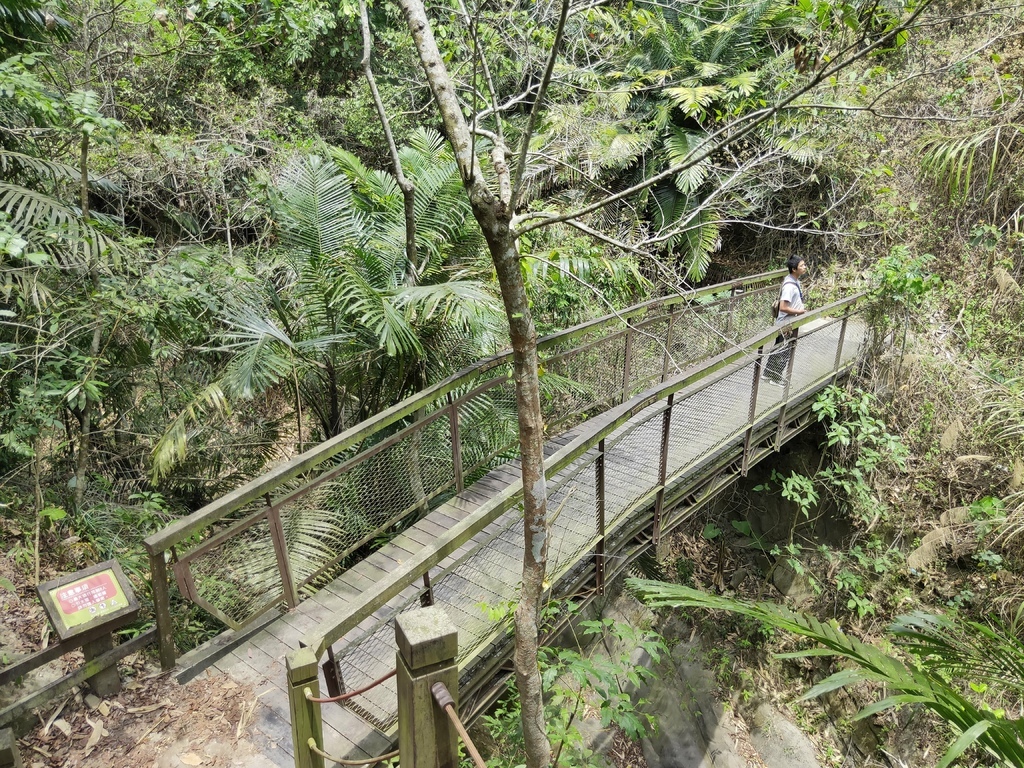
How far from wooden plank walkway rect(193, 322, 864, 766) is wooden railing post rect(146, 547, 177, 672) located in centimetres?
26

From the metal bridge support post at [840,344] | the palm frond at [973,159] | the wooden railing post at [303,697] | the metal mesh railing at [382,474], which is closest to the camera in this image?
the wooden railing post at [303,697]

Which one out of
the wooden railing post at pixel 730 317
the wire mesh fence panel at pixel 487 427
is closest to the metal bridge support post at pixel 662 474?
the wire mesh fence panel at pixel 487 427

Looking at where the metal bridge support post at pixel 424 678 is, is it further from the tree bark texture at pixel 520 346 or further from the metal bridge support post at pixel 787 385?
the metal bridge support post at pixel 787 385

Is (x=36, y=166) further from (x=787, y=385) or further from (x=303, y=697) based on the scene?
(x=787, y=385)

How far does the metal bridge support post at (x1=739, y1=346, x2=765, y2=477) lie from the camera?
5.46 metres

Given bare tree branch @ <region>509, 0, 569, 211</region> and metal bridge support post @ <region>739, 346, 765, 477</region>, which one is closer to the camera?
bare tree branch @ <region>509, 0, 569, 211</region>

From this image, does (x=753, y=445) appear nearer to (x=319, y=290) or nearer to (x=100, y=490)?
(x=319, y=290)

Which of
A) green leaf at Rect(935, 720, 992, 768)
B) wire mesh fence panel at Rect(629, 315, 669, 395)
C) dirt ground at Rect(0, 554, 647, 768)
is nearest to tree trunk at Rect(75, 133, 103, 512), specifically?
dirt ground at Rect(0, 554, 647, 768)

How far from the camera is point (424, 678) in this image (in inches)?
68.7

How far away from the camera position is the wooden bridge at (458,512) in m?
3.07

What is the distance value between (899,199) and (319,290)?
9.13 m

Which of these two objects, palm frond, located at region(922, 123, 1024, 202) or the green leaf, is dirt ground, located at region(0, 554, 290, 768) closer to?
the green leaf

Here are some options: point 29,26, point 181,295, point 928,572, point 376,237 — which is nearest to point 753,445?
point 928,572

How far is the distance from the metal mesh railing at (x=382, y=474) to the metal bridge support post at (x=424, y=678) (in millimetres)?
1815
